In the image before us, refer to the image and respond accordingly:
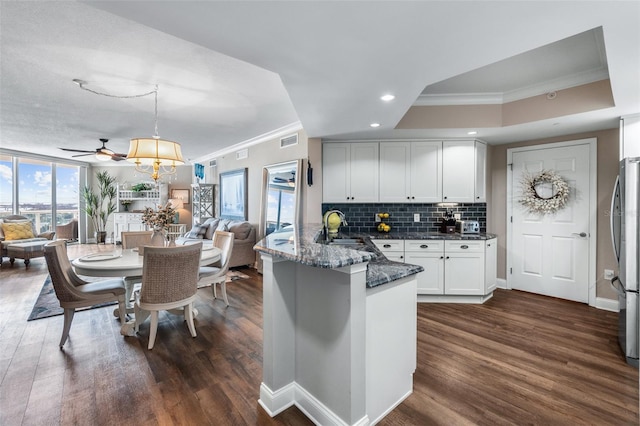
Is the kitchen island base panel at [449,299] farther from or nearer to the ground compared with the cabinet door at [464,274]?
nearer to the ground

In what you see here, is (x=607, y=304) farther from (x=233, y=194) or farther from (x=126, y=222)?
(x=126, y=222)

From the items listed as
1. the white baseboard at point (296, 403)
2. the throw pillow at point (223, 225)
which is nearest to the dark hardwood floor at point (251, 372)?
the white baseboard at point (296, 403)

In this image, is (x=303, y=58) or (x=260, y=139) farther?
(x=260, y=139)

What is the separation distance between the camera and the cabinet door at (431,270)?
12.5ft

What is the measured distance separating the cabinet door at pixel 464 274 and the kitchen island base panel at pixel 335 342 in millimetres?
2133

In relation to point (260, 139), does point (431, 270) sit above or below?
below

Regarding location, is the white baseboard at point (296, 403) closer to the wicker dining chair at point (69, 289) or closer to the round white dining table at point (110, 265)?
the round white dining table at point (110, 265)

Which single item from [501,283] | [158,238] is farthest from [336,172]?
[501,283]

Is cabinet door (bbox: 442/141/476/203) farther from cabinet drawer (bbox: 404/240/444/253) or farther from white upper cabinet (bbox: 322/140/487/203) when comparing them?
cabinet drawer (bbox: 404/240/444/253)

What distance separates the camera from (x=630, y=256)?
2.38m

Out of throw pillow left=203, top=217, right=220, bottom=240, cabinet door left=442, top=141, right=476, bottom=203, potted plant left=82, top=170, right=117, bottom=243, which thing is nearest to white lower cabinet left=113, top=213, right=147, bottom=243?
potted plant left=82, top=170, right=117, bottom=243

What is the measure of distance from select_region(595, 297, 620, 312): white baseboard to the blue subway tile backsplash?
1.53 meters

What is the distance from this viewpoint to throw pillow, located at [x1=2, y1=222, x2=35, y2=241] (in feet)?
19.4

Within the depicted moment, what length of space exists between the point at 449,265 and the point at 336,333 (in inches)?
108
